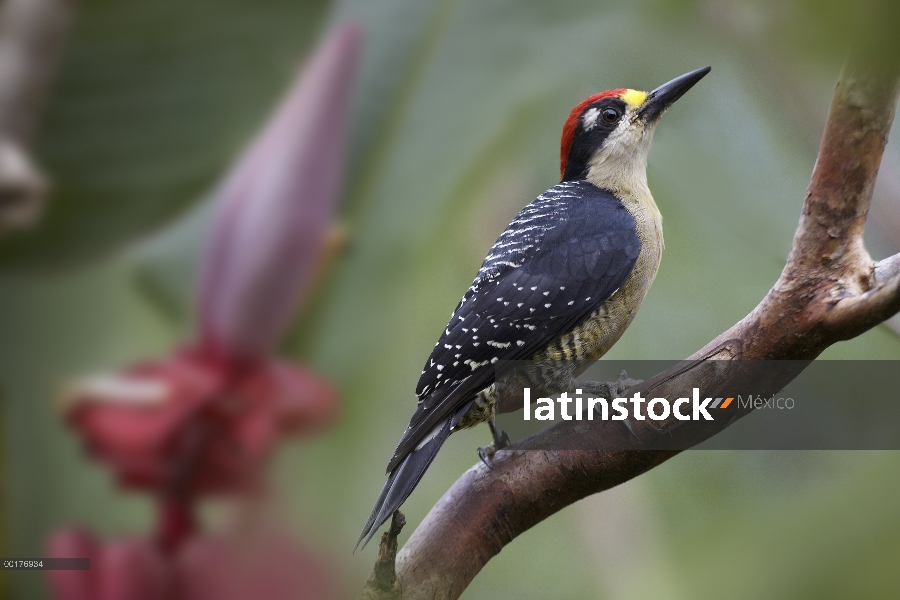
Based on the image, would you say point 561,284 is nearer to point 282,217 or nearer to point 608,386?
point 608,386

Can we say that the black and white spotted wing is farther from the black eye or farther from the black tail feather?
the black eye

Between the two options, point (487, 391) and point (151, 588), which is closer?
point (151, 588)

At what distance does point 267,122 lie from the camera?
1.78 feet

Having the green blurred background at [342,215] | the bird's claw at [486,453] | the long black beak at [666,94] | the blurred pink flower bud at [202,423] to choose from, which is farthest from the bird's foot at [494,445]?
the long black beak at [666,94]

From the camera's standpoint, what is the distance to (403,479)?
666 mm

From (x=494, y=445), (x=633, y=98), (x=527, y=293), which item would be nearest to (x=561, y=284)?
(x=527, y=293)

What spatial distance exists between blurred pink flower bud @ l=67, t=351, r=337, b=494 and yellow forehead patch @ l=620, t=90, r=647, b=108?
0.60 meters

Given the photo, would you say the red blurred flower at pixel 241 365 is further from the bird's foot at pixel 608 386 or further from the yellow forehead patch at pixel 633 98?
the yellow forehead patch at pixel 633 98

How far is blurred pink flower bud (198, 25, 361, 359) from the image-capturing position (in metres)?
0.45

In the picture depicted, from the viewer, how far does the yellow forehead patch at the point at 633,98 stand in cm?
90

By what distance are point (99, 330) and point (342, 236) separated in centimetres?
25

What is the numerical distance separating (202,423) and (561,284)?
1.34 ft

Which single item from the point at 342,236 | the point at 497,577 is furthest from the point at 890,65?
the point at 497,577

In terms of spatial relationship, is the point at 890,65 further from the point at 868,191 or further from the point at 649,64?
the point at 649,64
